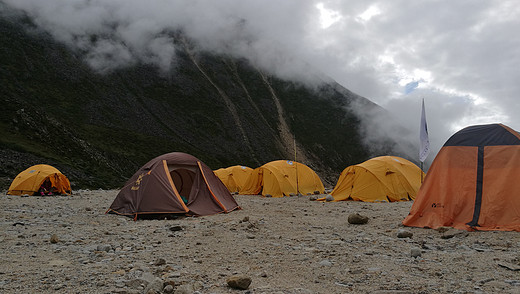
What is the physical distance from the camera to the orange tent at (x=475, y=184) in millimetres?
8180

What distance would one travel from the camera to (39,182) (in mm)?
22234

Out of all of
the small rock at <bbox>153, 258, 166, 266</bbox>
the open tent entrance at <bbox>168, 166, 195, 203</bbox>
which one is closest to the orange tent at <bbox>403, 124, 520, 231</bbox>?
the small rock at <bbox>153, 258, 166, 266</bbox>

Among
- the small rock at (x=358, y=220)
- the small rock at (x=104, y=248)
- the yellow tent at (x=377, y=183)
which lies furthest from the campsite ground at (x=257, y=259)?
the yellow tent at (x=377, y=183)

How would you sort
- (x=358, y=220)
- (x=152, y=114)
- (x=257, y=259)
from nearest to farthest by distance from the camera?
(x=257, y=259)
(x=358, y=220)
(x=152, y=114)

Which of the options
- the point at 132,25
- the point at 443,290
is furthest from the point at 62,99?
the point at 443,290

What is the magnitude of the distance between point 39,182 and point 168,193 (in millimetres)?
15022

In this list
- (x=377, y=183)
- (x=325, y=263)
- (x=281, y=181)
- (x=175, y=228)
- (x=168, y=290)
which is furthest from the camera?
(x=281, y=181)

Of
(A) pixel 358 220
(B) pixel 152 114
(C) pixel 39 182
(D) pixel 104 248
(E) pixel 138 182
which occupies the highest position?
(B) pixel 152 114

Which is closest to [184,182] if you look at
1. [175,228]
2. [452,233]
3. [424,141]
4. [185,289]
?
[175,228]

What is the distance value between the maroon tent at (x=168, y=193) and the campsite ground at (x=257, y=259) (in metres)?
2.30

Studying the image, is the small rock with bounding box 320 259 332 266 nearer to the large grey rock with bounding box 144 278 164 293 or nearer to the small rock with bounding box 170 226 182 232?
the large grey rock with bounding box 144 278 164 293

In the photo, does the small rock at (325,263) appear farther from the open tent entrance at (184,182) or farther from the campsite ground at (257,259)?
the open tent entrance at (184,182)

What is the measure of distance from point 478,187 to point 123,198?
11.7 meters

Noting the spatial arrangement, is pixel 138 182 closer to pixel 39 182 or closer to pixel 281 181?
pixel 281 181
